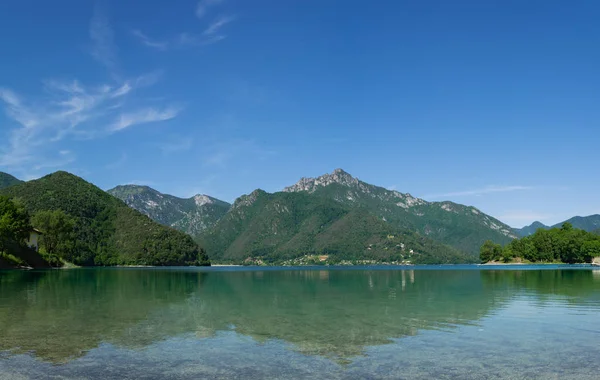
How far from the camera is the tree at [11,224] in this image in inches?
4433

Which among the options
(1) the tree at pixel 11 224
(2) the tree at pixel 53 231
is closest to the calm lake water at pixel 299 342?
(1) the tree at pixel 11 224

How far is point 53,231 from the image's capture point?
162 metres

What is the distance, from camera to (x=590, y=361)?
17.8m

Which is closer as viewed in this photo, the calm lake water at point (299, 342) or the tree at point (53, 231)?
the calm lake water at point (299, 342)

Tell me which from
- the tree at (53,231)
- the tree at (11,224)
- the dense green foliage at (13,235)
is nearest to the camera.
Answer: the tree at (11,224)

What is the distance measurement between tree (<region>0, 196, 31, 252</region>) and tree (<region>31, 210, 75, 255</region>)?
32416 millimetres

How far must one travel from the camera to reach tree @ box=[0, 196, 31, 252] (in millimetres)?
112594

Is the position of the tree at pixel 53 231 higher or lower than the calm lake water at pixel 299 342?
higher

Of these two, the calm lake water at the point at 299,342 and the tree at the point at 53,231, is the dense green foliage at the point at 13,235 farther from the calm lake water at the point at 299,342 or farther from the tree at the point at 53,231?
the calm lake water at the point at 299,342

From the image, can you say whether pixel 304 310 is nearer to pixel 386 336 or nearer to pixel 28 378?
pixel 386 336

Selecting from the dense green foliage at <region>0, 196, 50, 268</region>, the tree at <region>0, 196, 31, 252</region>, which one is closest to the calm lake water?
the tree at <region>0, 196, 31, 252</region>

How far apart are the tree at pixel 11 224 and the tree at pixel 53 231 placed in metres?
32.4

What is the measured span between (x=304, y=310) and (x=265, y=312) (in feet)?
11.1

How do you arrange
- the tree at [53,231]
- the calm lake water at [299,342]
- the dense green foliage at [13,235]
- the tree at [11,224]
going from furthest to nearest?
the tree at [53,231] → the dense green foliage at [13,235] → the tree at [11,224] → the calm lake water at [299,342]
